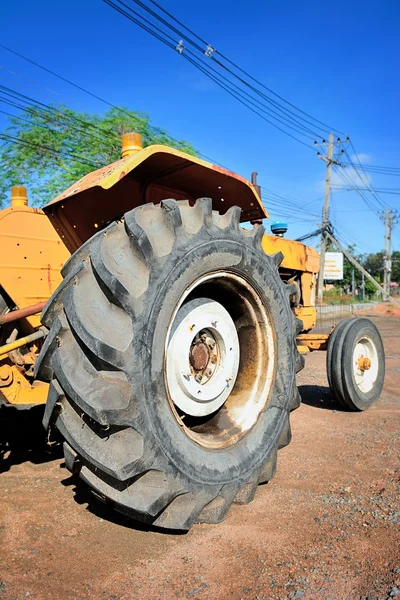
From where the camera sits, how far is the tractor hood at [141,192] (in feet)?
9.86

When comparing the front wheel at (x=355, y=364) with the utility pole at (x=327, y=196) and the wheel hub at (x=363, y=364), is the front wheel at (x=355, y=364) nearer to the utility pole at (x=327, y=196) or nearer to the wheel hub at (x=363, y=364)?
the wheel hub at (x=363, y=364)

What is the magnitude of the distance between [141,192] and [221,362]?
1.22 metres

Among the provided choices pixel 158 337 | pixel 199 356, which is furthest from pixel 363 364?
pixel 158 337

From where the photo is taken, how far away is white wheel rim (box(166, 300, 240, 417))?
2605mm

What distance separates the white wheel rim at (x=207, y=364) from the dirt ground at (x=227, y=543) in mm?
613

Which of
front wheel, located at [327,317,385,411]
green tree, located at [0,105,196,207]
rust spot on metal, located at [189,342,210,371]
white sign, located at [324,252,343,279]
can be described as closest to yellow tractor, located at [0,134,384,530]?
rust spot on metal, located at [189,342,210,371]

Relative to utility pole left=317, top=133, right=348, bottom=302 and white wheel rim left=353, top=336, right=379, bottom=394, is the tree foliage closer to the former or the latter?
utility pole left=317, top=133, right=348, bottom=302

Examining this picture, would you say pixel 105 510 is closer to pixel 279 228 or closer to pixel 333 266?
pixel 279 228

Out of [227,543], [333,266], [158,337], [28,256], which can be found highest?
[333,266]

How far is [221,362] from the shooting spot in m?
2.91

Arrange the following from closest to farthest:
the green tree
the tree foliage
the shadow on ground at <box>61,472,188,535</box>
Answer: the shadow on ground at <box>61,472,188,535</box> → the green tree → the tree foliage

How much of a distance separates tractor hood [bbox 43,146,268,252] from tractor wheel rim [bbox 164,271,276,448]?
0.70 metres

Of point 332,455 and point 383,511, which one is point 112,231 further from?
point 332,455

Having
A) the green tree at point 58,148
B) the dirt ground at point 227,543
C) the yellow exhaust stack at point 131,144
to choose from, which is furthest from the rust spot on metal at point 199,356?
the green tree at point 58,148
